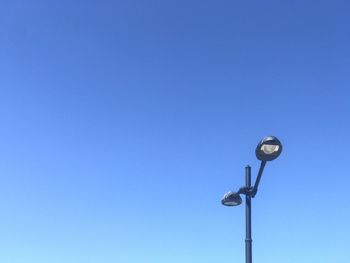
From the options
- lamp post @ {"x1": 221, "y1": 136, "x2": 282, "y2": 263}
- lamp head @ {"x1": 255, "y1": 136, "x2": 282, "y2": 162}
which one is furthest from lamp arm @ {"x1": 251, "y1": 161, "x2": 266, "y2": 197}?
lamp head @ {"x1": 255, "y1": 136, "x2": 282, "y2": 162}

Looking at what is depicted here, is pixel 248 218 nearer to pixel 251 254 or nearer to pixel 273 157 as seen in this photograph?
pixel 251 254

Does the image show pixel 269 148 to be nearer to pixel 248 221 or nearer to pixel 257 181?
pixel 257 181

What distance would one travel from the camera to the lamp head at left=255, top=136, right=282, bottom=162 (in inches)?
372

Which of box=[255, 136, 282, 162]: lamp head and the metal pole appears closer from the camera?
box=[255, 136, 282, 162]: lamp head

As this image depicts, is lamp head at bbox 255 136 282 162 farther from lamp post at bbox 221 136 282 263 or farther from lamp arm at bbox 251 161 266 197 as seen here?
lamp arm at bbox 251 161 266 197

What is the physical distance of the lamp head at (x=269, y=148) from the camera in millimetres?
9445

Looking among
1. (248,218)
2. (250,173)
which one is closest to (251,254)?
(248,218)

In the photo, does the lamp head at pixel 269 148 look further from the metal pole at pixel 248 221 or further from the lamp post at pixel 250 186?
the metal pole at pixel 248 221

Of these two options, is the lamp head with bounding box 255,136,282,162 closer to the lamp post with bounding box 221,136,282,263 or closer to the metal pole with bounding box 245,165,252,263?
the lamp post with bounding box 221,136,282,263

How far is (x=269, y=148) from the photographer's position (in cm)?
950

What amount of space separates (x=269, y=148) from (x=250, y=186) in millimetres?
1222

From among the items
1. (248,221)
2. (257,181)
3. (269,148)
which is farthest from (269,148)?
(248,221)

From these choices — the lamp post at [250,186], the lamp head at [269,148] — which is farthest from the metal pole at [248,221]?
the lamp head at [269,148]

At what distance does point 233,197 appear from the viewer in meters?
10.4
